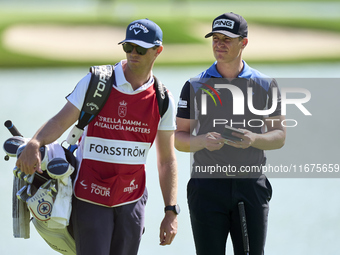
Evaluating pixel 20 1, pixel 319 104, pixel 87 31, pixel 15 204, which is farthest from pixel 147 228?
pixel 20 1

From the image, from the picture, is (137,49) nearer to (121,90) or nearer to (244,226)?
(121,90)

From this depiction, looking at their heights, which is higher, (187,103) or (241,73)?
(241,73)

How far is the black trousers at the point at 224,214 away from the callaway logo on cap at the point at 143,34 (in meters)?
1.18

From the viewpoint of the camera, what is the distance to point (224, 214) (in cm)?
550

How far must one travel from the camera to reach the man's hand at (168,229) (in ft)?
17.3

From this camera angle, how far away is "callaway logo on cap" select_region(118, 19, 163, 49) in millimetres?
5094

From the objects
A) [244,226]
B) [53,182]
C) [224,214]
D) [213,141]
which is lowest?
[244,226]

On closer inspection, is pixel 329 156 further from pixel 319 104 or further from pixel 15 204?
pixel 15 204

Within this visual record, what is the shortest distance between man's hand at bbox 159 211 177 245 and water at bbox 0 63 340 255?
2.22 meters

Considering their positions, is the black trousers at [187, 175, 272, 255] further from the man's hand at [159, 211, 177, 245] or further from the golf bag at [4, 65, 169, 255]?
the golf bag at [4, 65, 169, 255]

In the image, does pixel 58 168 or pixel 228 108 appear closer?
pixel 58 168

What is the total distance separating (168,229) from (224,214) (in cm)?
50

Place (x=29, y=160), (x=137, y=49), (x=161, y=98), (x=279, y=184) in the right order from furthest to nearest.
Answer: (x=279, y=184) < (x=161, y=98) < (x=137, y=49) < (x=29, y=160)

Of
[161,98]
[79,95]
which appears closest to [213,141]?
[161,98]
